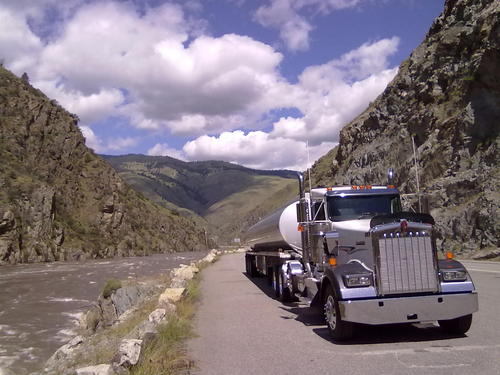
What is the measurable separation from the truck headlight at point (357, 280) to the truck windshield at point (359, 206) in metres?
2.14

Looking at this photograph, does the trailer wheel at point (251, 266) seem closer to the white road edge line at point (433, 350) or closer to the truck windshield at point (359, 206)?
the truck windshield at point (359, 206)

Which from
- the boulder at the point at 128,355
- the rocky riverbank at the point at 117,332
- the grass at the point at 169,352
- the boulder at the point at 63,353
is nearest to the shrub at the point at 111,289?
the rocky riverbank at the point at 117,332

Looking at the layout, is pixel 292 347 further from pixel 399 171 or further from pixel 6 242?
pixel 6 242

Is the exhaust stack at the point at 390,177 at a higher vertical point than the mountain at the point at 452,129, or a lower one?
lower

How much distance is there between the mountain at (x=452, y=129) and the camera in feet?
101

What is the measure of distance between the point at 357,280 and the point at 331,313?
889 millimetres

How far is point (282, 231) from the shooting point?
14352mm

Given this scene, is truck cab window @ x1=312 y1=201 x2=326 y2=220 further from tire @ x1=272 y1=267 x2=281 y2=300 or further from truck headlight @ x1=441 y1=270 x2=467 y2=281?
tire @ x1=272 y1=267 x2=281 y2=300

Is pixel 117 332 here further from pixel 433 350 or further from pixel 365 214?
pixel 433 350

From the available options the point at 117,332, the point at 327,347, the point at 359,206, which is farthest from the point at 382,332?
the point at 117,332

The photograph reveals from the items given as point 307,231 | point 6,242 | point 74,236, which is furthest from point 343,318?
point 74,236

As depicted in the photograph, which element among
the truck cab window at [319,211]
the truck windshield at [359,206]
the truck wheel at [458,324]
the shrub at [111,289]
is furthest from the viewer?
the shrub at [111,289]

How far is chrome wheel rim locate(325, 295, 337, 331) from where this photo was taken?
8492 millimetres

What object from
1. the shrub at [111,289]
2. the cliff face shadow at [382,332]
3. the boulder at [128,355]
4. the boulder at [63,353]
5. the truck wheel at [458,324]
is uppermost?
the boulder at [128,355]
